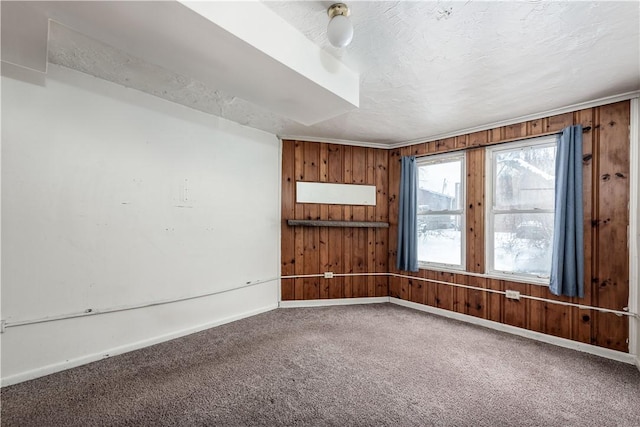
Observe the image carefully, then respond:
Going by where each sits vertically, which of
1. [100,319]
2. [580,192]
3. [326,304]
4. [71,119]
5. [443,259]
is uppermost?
[71,119]

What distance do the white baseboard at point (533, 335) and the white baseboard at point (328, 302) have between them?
38 cm

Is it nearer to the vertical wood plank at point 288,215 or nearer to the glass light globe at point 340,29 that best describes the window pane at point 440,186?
the vertical wood plank at point 288,215

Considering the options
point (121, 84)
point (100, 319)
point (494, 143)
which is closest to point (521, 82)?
point (494, 143)

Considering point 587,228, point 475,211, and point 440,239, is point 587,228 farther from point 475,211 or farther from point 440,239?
point 440,239

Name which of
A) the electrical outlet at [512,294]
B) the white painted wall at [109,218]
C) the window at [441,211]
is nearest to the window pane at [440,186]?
the window at [441,211]

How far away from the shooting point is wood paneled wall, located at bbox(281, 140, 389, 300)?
155 inches

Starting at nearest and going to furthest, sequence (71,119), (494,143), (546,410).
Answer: (546,410) → (71,119) → (494,143)

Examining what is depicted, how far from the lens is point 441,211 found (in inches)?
150

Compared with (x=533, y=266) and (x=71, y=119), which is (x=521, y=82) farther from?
(x=71, y=119)

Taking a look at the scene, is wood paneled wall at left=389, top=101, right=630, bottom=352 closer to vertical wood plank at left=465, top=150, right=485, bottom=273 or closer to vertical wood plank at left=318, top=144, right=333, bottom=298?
vertical wood plank at left=465, top=150, right=485, bottom=273

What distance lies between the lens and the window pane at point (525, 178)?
9.73 ft

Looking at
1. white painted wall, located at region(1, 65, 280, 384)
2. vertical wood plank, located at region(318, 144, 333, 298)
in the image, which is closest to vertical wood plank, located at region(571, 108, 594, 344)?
vertical wood plank, located at region(318, 144, 333, 298)

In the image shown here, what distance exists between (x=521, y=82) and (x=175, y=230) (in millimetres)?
3394

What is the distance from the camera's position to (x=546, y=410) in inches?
71.9
